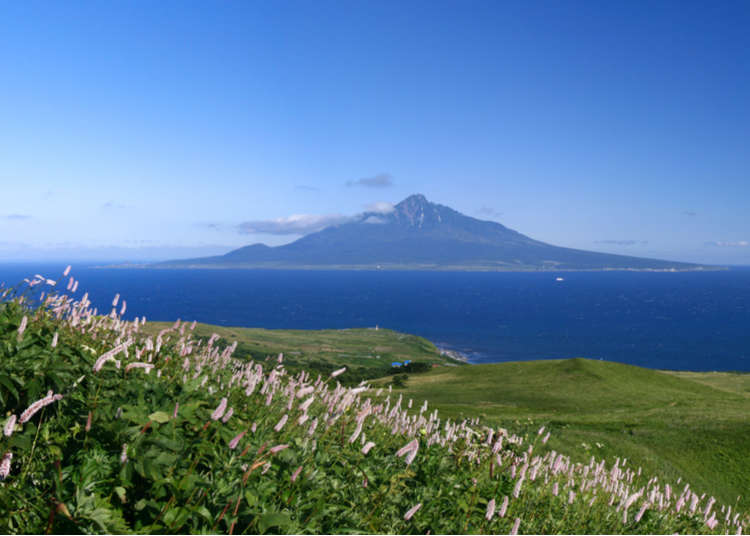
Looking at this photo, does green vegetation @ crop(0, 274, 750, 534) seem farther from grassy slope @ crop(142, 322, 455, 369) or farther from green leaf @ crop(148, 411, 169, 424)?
grassy slope @ crop(142, 322, 455, 369)

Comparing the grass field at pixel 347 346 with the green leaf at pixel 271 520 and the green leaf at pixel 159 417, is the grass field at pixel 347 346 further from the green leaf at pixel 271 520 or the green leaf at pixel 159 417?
the green leaf at pixel 271 520

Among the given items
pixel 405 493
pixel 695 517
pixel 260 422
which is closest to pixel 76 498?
pixel 260 422

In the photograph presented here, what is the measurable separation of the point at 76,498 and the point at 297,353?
9413cm

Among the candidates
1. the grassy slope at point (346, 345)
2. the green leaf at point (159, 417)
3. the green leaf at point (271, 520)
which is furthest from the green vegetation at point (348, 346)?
the green leaf at point (271, 520)

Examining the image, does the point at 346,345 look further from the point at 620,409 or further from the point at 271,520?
the point at 271,520

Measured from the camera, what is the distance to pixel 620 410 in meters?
23.8

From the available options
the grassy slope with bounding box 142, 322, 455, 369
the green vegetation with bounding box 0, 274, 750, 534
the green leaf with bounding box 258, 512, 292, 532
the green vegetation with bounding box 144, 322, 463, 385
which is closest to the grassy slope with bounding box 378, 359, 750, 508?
the green vegetation with bounding box 0, 274, 750, 534

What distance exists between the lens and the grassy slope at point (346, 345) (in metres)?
93.5

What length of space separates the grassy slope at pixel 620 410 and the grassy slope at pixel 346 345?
54.2 m

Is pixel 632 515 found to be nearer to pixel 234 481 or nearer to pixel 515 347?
pixel 234 481

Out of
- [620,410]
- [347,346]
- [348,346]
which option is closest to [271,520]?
[620,410]

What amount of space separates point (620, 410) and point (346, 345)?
97.9 metres

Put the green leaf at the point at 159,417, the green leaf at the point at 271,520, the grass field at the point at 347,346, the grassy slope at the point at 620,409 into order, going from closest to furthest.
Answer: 1. the green leaf at the point at 271,520
2. the green leaf at the point at 159,417
3. the grassy slope at the point at 620,409
4. the grass field at the point at 347,346

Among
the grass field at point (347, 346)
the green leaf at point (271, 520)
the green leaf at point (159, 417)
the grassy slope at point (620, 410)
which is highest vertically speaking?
the green leaf at point (159, 417)
